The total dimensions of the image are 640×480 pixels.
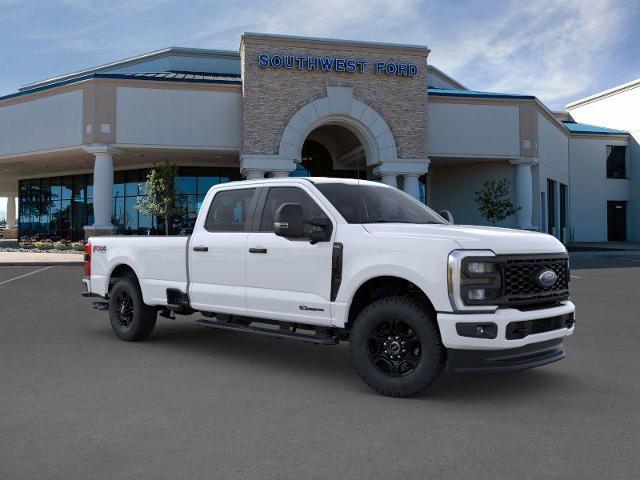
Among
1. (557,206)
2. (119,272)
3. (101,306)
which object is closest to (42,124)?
(119,272)

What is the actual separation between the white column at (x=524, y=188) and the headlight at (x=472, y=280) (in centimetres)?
2831

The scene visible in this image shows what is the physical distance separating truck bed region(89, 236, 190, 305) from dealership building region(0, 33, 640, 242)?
15.7 meters

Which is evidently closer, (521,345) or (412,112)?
(521,345)

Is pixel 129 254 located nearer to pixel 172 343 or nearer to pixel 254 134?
pixel 172 343

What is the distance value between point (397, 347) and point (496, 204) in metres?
26.6

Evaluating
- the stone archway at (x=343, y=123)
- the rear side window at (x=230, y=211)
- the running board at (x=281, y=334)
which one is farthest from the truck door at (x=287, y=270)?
the stone archway at (x=343, y=123)

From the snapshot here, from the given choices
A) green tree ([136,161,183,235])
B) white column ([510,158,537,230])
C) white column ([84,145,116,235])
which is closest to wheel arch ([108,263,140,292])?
white column ([84,145,116,235])

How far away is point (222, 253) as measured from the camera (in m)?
6.99

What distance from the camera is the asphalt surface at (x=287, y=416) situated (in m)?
3.85

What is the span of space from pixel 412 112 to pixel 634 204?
24585 millimetres

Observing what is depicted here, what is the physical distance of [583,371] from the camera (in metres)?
6.45

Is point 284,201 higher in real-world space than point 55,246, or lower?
higher

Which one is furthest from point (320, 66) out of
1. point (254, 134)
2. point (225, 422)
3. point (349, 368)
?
point (225, 422)

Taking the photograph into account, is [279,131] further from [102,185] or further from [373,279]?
[373,279]
